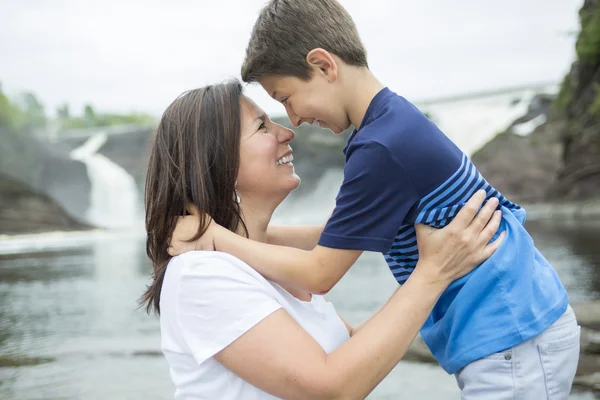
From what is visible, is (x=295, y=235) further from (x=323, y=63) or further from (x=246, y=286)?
(x=246, y=286)

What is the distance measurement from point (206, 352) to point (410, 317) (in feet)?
1.70

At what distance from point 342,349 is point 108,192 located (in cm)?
2637

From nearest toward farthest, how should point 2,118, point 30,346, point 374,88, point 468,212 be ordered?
point 468,212 < point 374,88 < point 30,346 < point 2,118

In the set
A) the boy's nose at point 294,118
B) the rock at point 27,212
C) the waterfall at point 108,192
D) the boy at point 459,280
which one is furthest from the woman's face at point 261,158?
the waterfall at point 108,192

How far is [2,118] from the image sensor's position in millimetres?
27906

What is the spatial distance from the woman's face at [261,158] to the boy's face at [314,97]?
103 millimetres

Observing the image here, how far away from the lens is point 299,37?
2.08m

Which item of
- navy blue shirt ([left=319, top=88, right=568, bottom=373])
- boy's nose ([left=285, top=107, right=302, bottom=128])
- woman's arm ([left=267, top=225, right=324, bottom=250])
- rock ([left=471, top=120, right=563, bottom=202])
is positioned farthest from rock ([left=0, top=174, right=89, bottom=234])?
navy blue shirt ([left=319, top=88, right=568, bottom=373])

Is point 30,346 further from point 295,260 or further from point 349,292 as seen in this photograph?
point 295,260

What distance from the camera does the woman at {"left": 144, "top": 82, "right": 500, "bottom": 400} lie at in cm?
159

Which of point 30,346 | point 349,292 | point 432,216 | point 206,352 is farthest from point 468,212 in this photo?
point 349,292

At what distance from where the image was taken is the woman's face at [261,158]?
200 cm

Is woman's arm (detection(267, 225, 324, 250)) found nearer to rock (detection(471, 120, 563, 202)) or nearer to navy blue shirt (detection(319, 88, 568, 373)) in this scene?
navy blue shirt (detection(319, 88, 568, 373))

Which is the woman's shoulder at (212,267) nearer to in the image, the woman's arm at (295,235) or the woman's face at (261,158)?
the woman's face at (261,158)
